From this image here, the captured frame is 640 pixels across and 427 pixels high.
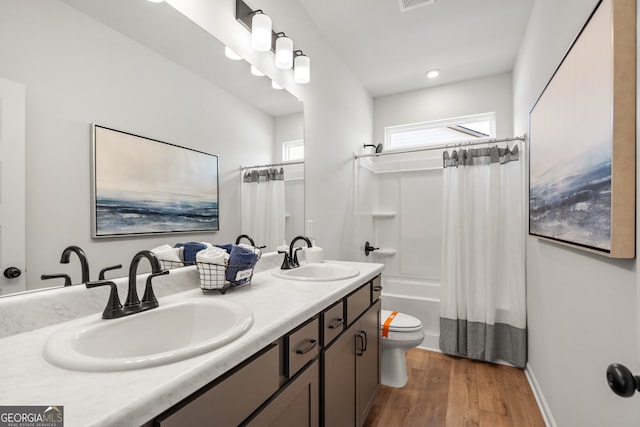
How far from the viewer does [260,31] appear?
64.2 inches

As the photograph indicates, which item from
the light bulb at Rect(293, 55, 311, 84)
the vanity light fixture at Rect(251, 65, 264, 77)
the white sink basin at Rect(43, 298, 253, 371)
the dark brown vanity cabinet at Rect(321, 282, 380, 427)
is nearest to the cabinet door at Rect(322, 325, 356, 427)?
the dark brown vanity cabinet at Rect(321, 282, 380, 427)

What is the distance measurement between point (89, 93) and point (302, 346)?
1.06 meters

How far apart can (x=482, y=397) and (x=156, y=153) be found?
242 cm

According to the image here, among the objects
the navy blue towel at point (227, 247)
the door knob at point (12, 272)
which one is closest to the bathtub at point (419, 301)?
the navy blue towel at point (227, 247)

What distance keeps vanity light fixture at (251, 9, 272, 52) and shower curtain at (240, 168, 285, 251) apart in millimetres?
673

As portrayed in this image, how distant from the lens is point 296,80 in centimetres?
202

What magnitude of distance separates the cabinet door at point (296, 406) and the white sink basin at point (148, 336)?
0.77 feet

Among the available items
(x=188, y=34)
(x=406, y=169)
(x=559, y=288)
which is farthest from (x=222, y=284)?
(x=406, y=169)

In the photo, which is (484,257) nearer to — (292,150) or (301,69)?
(292,150)

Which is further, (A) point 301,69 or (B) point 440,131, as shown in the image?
(B) point 440,131

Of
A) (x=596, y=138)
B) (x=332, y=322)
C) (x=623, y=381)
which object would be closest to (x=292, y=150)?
(x=332, y=322)

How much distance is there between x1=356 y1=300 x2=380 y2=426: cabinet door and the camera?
157 centimetres

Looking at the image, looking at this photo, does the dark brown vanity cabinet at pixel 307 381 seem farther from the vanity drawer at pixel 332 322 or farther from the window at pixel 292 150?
the window at pixel 292 150

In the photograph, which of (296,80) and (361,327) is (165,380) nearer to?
(361,327)
